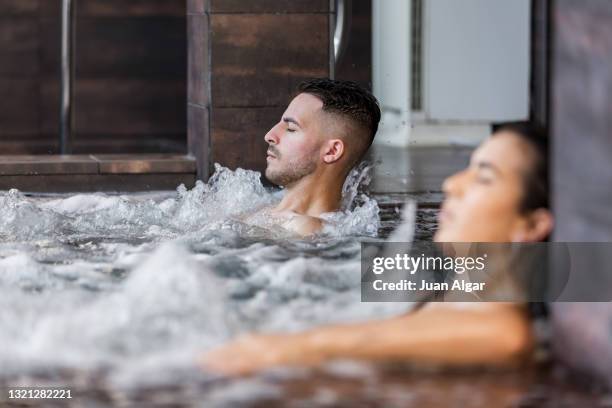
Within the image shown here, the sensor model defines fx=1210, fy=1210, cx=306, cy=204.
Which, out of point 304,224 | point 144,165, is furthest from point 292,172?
point 144,165

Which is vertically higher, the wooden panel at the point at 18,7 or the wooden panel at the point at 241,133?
the wooden panel at the point at 18,7

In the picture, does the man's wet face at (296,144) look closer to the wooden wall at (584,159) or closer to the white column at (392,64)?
the wooden wall at (584,159)

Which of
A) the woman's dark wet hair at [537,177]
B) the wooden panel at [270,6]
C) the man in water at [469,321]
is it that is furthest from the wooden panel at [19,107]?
the woman's dark wet hair at [537,177]

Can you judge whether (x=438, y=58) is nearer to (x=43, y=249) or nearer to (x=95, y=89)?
(x=95, y=89)

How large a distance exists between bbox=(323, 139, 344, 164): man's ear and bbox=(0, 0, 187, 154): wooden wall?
610 cm

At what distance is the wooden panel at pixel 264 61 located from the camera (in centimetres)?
673

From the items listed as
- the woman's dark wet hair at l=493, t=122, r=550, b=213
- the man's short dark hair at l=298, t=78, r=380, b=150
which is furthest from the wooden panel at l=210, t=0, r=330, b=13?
the woman's dark wet hair at l=493, t=122, r=550, b=213

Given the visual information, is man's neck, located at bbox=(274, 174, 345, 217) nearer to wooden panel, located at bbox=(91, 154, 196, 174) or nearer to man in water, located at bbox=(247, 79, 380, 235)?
man in water, located at bbox=(247, 79, 380, 235)

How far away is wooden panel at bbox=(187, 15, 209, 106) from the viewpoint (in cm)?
681

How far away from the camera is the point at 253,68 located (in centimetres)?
676

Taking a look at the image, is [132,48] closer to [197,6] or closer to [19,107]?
[19,107]

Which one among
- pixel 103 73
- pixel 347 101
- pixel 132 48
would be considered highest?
pixel 132 48

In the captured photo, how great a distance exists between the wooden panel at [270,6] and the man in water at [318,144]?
1879mm
